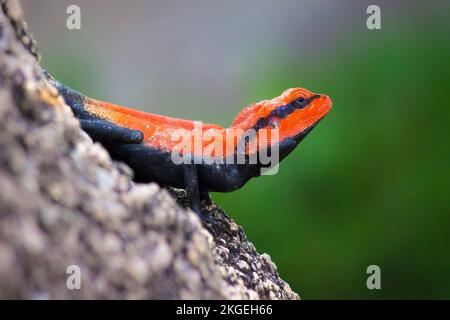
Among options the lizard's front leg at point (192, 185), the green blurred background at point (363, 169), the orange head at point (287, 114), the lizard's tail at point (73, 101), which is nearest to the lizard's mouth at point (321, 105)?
the orange head at point (287, 114)

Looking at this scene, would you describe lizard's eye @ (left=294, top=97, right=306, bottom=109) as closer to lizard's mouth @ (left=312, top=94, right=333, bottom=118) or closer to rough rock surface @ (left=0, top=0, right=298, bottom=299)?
lizard's mouth @ (left=312, top=94, right=333, bottom=118)

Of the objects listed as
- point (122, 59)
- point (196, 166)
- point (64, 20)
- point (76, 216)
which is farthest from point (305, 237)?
point (64, 20)

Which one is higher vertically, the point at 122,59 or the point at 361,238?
the point at 122,59

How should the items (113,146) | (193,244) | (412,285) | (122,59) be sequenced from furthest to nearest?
(122,59)
(412,285)
(113,146)
(193,244)

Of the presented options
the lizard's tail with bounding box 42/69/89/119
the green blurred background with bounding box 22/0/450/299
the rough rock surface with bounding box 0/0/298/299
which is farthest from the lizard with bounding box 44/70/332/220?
the green blurred background with bounding box 22/0/450/299

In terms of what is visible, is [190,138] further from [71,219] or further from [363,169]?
[363,169]

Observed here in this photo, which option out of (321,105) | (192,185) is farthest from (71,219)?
(321,105)

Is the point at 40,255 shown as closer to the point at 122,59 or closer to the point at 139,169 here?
the point at 139,169
